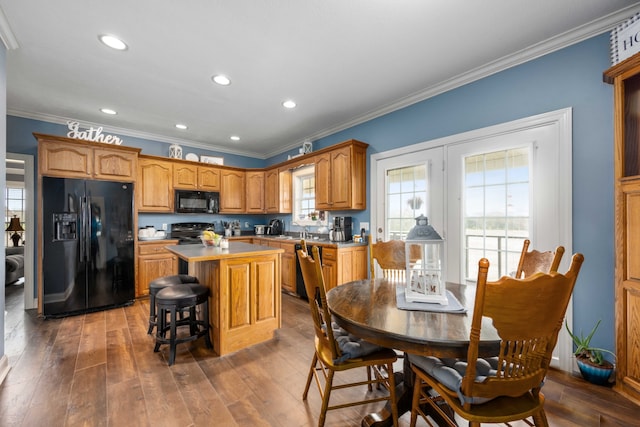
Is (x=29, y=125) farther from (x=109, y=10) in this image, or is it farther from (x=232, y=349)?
(x=232, y=349)

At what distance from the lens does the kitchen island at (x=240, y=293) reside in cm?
242

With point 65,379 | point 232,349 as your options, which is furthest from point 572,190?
point 65,379

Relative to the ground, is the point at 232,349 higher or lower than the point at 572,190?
lower

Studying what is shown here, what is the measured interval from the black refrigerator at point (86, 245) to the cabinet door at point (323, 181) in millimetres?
2738

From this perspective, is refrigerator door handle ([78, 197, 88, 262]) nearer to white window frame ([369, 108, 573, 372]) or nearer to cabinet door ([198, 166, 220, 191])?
cabinet door ([198, 166, 220, 191])

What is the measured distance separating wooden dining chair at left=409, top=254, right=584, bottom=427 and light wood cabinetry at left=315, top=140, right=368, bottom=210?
2698mm

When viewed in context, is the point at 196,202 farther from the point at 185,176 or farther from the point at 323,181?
the point at 323,181

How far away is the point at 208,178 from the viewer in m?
5.05

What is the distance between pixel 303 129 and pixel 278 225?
2054mm

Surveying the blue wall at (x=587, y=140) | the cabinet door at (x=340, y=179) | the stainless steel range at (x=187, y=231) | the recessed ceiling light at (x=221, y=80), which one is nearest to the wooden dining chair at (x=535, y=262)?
the blue wall at (x=587, y=140)

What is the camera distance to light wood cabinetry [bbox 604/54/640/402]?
171cm

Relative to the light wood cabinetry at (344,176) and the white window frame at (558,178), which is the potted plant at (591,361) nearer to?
the white window frame at (558,178)

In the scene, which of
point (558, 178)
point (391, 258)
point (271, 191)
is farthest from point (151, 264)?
point (558, 178)

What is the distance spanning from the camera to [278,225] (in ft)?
18.2
